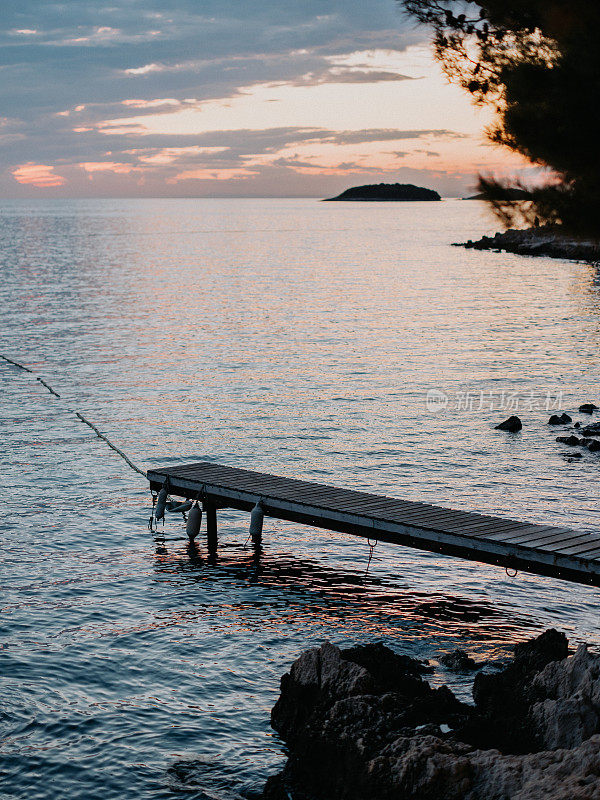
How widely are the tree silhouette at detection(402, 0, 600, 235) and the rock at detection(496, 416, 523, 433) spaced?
1759 cm

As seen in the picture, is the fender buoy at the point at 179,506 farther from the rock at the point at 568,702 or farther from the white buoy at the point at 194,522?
the rock at the point at 568,702

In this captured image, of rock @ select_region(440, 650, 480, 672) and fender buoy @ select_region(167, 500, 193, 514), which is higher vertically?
fender buoy @ select_region(167, 500, 193, 514)

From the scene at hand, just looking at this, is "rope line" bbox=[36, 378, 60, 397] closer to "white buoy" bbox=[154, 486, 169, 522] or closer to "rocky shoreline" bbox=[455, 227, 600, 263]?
"white buoy" bbox=[154, 486, 169, 522]

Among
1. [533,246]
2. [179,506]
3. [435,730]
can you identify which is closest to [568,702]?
[435,730]

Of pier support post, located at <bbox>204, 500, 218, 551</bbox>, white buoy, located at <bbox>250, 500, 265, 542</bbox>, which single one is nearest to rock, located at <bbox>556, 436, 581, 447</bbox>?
pier support post, located at <bbox>204, 500, 218, 551</bbox>

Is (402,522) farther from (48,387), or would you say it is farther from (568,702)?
(48,387)

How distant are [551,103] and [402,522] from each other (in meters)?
7.80

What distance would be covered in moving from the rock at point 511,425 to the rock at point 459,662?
18.7m

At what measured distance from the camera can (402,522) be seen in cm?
1723

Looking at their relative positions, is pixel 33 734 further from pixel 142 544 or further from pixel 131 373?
pixel 131 373

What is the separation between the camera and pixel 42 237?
631 feet

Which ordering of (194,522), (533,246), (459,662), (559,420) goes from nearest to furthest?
(459,662)
(194,522)
(559,420)
(533,246)

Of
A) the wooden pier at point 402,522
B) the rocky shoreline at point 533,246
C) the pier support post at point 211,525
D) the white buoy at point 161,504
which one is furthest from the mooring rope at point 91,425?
the rocky shoreline at point 533,246

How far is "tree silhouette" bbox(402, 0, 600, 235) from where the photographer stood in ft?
42.4
